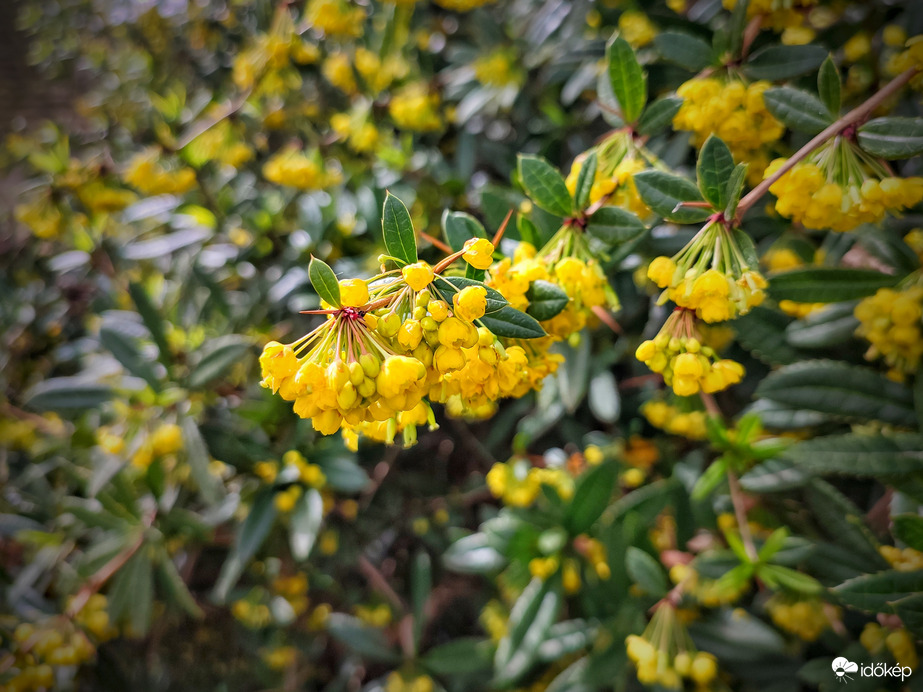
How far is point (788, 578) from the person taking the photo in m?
0.96

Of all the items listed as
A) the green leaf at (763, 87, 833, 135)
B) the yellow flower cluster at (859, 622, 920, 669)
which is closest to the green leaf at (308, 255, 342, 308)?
the green leaf at (763, 87, 833, 135)

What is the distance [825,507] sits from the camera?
3.55ft

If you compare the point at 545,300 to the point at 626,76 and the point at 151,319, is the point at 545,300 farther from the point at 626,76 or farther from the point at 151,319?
the point at 151,319

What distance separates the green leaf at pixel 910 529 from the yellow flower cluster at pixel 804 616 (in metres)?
0.29

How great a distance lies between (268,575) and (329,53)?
6.38ft

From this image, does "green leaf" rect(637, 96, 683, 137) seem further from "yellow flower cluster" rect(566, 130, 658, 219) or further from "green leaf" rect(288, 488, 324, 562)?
"green leaf" rect(288, 488, 324, 562)

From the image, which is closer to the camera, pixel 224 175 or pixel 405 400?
pixel 405 400

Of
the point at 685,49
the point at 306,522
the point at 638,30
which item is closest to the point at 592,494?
the point at 306,522

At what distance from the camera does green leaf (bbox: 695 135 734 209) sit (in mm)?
660

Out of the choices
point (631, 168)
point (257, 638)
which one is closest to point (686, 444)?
point (631, 168)

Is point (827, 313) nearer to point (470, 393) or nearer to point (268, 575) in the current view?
point (470, 393)

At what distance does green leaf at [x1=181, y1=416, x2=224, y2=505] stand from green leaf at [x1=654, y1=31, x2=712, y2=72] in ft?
4.53

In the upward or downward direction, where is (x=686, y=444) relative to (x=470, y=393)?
downward

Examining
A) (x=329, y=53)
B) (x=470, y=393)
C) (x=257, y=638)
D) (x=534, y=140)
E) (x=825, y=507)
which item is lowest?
(x=257, y=638)
